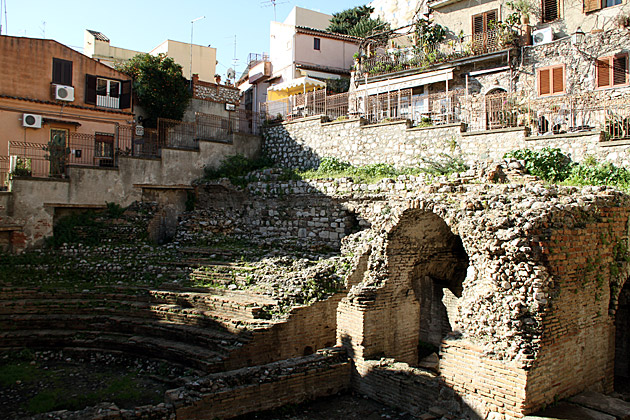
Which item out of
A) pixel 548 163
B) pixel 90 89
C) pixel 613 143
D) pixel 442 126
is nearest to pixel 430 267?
pixel 548 163

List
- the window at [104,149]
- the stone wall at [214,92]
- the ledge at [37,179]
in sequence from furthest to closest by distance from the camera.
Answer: the stone wall at [214,92]
the window at [104,149]
the ledge at [37,179]

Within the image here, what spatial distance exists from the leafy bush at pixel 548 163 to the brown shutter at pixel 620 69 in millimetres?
4787

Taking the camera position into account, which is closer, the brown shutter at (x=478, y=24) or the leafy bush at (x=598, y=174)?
the leafy bush at (x=598, y=174)

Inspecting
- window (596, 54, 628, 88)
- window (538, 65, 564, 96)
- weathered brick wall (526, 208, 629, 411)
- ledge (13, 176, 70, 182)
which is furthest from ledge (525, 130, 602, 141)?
ledge (13, 176, 70, 182)

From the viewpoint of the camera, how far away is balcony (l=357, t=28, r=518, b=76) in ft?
58.0

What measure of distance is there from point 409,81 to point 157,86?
967cm

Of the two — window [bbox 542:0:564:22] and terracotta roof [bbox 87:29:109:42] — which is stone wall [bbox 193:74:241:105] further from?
window [bbox 542:0:564:22]

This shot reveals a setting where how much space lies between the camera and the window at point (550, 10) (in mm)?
17562

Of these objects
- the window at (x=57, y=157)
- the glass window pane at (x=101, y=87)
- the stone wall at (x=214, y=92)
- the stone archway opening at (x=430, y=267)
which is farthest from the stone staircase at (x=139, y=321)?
the stone wall at (x=214, y=92)

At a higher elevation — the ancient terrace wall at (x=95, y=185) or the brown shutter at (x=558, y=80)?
the brown shutter at (x=558, y=80)

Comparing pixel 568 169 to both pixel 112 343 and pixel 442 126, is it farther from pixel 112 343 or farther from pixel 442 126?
pixel 112 343

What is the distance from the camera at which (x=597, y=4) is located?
16.6 metres

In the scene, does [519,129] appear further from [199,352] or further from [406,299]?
[199,352]

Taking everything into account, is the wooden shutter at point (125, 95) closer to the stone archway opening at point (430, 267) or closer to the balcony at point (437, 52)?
the balcony at point (437, 52)
